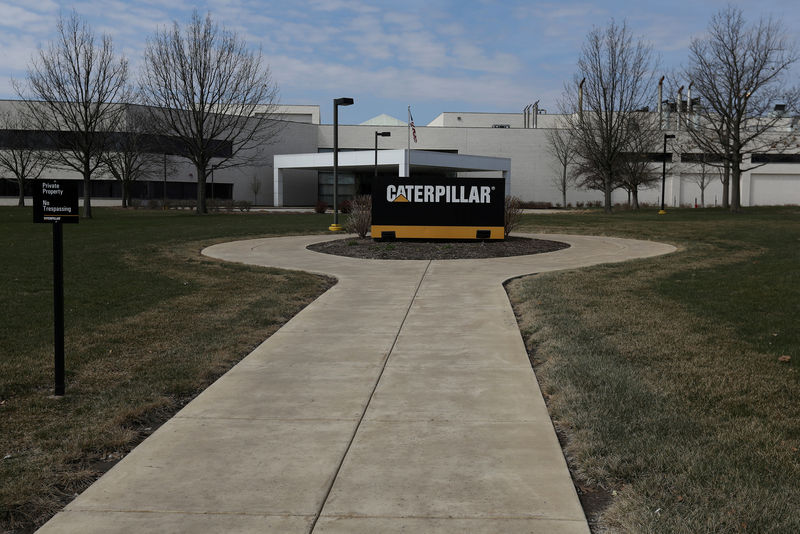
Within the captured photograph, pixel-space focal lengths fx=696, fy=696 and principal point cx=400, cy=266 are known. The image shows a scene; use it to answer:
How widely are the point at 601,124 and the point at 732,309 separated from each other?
A: 42.6 m

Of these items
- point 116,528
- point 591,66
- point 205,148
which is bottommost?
point 116,528

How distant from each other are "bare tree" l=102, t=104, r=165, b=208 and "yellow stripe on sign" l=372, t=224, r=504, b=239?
40.7 meters

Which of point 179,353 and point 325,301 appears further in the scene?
point 325,301

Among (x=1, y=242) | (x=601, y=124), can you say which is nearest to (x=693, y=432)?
(x=1, y=242)

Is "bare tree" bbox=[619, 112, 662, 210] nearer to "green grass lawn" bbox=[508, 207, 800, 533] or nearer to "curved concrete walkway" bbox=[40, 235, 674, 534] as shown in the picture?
"green grass lawn" bbox=[508, 207, 800, 533]

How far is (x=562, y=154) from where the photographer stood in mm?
73500

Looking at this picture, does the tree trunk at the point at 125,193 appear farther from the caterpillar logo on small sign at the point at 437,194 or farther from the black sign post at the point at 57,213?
the black sign post at the point at 57,213

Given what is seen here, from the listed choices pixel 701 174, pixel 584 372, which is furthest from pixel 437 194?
pixel 701 174

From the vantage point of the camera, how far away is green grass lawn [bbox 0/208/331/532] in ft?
14.0

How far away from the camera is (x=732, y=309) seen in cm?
932

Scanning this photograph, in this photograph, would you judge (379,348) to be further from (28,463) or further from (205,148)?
(205,148)

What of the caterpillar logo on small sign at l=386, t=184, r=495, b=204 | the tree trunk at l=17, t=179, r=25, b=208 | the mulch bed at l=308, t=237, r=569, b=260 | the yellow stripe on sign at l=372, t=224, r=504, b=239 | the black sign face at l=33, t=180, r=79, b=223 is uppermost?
the tree trunk at l=17, t=179, r=25, b=208

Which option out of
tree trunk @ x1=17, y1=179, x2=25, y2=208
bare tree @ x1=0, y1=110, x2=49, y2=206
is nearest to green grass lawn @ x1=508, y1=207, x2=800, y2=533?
bare tree @ x1=0, y1=110, x2=49, y2=206

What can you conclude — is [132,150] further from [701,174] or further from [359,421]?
[359,421]
